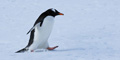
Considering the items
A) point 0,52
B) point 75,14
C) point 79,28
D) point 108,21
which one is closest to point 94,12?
point 75,14

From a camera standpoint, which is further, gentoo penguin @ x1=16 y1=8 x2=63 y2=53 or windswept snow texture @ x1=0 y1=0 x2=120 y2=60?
gentoo penguin @ x1=16 y1=8 x2=63 y2=53

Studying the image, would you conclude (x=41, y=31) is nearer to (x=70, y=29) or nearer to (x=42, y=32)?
(x=42, y=32)

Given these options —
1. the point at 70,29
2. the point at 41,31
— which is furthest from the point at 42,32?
the point at 70,29

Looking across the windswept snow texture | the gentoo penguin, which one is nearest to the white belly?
the gentoo penguin

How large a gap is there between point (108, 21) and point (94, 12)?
1.36 m

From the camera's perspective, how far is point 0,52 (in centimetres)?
508

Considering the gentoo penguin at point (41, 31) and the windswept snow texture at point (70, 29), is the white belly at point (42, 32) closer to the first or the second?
the gentoo penguin at point (41, 31)

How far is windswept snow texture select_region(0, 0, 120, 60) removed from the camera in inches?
193

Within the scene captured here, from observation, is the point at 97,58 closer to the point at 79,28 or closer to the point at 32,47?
the point at 32,47

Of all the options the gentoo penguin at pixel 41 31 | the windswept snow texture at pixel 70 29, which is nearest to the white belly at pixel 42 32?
the gentoo penguin at pixel 41 31

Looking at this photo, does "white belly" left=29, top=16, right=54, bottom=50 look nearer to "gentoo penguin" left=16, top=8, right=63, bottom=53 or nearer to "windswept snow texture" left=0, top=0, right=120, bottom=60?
"gentoo penguin" left=16, top=8, right=63, bottom=53

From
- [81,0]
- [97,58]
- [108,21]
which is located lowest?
[97,58]

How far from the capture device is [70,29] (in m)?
7.57

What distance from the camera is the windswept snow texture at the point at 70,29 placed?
4891mm
